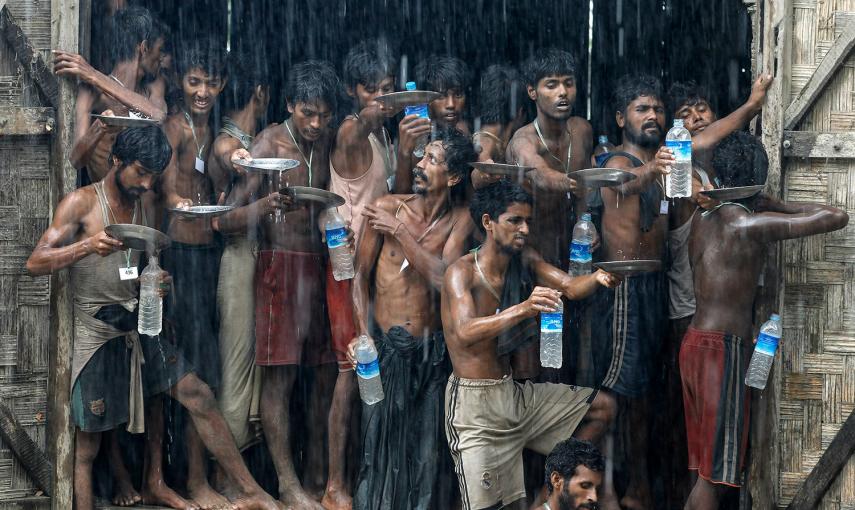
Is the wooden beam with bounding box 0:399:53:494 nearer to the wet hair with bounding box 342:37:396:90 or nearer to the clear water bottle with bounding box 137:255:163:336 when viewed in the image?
the clear water bottle with bounding box 137:255:163:336

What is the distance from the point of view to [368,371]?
27.9 ft

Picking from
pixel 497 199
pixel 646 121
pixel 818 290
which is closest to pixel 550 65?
pixel 646 121

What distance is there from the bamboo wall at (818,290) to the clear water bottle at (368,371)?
2.58 m

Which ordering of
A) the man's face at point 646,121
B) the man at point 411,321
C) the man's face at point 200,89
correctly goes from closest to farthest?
the man at point 411,321
the man's face at point 646,121
the man's face at point 200,89

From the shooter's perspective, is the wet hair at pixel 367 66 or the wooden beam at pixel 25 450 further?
the wet hair at pixel 367 66

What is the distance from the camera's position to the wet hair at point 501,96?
930cm

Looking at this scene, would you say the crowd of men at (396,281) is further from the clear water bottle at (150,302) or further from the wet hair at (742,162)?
the clear water bottle at (150,302)

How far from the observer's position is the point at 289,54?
11.1 meters

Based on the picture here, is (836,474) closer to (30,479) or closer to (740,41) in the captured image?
(740,41)

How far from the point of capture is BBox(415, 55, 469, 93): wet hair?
9.25 metres

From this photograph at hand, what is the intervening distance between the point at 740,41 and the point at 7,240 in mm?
5639

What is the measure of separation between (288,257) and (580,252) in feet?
6.33

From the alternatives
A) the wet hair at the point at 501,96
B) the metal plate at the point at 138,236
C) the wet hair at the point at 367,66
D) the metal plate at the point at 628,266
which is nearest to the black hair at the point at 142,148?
the metal plate at the point at 138,236

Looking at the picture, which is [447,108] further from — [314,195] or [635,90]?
[314,195]
